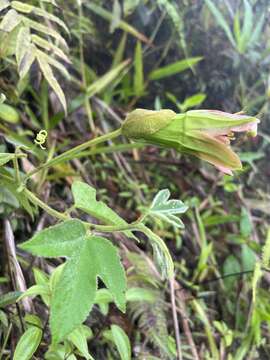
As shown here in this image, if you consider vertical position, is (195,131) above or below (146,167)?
above

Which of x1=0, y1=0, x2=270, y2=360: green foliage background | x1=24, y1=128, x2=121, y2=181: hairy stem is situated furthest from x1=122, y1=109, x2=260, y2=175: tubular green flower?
x1=0, y1=0, x2=270, y2=360: green foliage background

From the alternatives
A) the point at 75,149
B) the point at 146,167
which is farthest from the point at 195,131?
the point at 146,167

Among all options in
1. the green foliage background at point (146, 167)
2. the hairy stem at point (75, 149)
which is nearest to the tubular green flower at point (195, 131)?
the hairy stem at point (75, 149)

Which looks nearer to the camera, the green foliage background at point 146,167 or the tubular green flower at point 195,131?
the tubular green flower at point 195,131

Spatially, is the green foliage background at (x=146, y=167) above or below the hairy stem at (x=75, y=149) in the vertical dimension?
below

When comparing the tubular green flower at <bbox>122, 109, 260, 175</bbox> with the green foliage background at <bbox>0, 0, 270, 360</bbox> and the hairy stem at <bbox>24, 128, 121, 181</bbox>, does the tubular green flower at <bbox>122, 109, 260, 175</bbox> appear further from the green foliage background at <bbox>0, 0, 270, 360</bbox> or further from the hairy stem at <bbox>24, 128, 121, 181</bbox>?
the green foliage background at <bbox>0, 0, 270, 360</bbox>

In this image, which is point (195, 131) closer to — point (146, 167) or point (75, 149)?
point (75, 149)

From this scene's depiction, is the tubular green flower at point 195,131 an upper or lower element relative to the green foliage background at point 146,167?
upper

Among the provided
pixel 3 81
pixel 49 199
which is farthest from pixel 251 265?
pixel 3 81

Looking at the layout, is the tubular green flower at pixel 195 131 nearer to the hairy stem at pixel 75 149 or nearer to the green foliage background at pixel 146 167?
the hairy stem at pixel 75 149

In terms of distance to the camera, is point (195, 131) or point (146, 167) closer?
point (195, 131)
